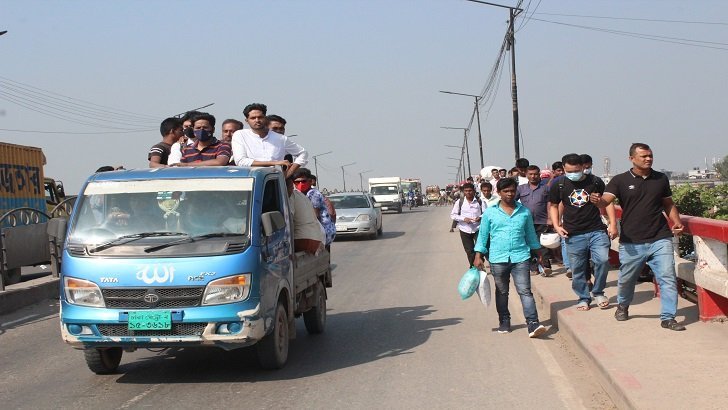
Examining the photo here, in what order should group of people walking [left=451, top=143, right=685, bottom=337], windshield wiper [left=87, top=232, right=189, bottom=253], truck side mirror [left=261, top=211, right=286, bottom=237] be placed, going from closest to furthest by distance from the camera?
windshield wiper [left=87, top=232, right=189, bottom=253], truck side mirror [left=261, top=211, right=286, bottom=237], group of people walking [left=451, top=143, right=685, bottom=337]

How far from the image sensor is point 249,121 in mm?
8719

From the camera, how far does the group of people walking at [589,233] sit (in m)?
8.40

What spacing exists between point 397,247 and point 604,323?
15.1 metres

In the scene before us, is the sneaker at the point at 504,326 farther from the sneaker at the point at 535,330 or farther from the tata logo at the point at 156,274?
the tata logo at the point at 156,274

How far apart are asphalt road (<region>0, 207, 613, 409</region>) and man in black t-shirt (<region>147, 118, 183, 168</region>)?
2.19 meters

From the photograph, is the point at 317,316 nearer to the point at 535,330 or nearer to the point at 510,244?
the point at 510,244

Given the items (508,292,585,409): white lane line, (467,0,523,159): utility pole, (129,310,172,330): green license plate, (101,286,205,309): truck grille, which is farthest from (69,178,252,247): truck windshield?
(467,0,523,159): utility pole

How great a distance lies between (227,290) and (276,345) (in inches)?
34.9

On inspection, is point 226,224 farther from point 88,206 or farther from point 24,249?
point 24,249

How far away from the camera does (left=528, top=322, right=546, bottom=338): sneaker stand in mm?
8958

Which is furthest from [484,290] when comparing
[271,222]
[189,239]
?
[189,239]

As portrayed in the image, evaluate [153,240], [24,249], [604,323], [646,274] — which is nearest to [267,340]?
[153,240]

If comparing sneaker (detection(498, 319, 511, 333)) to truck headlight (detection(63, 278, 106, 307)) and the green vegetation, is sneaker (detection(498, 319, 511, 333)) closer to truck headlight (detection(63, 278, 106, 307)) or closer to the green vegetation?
the green vegetation

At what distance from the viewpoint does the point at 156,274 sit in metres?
6.88
